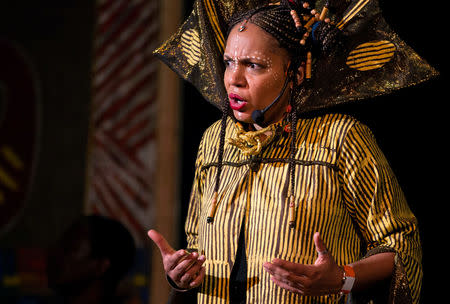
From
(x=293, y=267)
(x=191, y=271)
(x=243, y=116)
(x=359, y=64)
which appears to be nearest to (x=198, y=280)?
(x=191, y=271)

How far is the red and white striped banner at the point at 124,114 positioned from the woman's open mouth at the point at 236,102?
174 cm

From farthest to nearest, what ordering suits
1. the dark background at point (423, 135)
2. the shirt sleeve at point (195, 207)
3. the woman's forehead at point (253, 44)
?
the dark background at point (423, 135) < the shirt sleeve at point (195, 207) < the woman's forehead at point (253, 44)

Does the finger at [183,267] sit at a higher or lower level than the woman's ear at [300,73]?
lower

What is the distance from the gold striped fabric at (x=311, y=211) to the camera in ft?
4.80

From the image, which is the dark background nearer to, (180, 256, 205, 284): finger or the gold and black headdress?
the gold and black headdress

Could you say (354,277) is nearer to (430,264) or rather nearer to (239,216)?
(239,216)

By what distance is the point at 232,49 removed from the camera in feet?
5.19

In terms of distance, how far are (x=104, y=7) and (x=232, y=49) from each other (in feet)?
7.61

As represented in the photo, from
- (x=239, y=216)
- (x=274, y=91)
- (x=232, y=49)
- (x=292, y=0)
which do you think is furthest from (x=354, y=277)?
(x=292, y=0)

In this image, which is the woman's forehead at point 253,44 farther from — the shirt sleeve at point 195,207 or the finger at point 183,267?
the finger at point 183,267

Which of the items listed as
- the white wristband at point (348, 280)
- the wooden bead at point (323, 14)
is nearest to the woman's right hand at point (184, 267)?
the white wristband at point (348, 280)

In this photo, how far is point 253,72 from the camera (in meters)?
1.56

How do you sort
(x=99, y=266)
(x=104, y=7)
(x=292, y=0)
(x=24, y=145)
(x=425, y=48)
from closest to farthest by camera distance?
1. (x=292, y=0)
2. (x=425, y=48)
3. (x=99, y=266)
4. (x=104, y=7)
5. (x=24, y=145)

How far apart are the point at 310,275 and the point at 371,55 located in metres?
0.68
